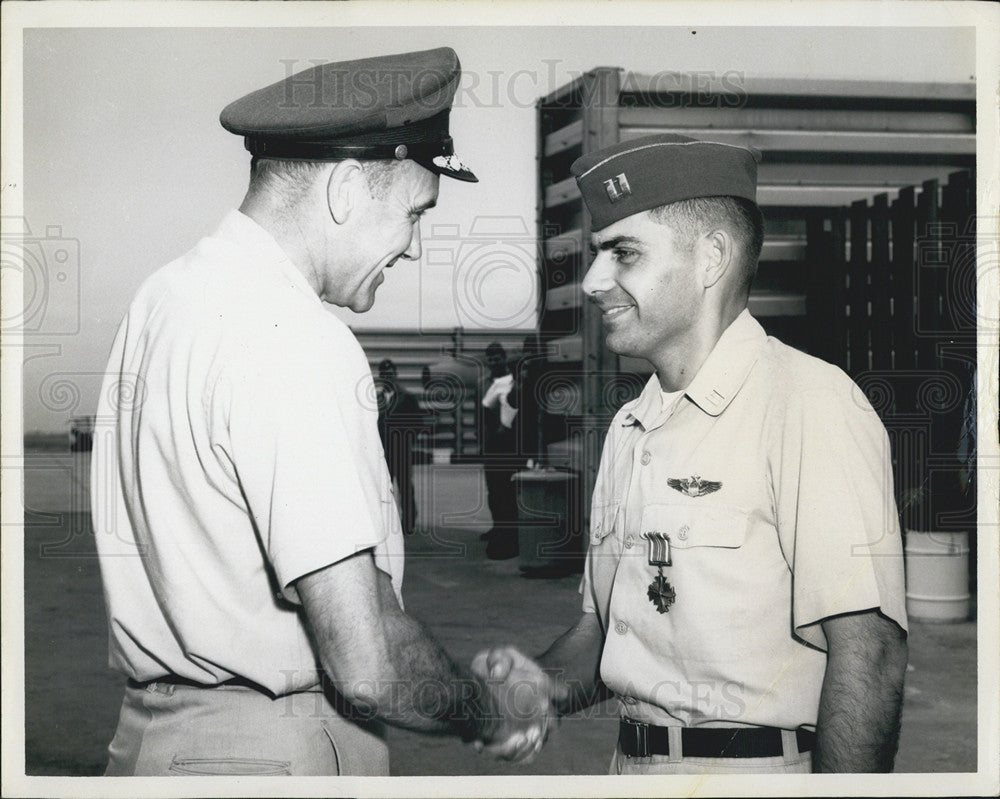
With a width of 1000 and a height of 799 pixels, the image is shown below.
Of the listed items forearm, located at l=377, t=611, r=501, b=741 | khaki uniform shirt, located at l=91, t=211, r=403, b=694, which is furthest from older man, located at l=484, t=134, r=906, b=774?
khaki uniform shirt, located at l=91, t=211, r=403, b=694

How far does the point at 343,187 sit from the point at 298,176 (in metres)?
0.11

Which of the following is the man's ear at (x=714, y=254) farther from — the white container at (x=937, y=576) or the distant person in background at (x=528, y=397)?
the white container at (x=937, y=576)

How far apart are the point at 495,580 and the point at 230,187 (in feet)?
4.17

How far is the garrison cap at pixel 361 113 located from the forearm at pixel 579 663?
49.3 inches

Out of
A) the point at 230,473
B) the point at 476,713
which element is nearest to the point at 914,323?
the point at 476,713

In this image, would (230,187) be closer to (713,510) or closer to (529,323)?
(529,323)

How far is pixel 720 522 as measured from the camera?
7.43ft

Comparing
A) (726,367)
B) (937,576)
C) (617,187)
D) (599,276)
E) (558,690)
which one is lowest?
(558,690)

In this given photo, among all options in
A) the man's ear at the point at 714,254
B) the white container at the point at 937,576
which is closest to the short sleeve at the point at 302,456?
the man's ear at the point at 714,254

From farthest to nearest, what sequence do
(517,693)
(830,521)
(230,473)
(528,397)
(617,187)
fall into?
(528,397) < (517,693) < (617,187) < (830,521) < (230,473)

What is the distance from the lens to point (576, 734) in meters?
2.46

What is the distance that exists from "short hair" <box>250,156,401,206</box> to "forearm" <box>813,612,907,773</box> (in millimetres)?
1526

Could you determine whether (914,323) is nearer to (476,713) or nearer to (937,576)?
(937,576)

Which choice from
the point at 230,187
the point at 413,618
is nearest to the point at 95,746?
the point at 413,618
